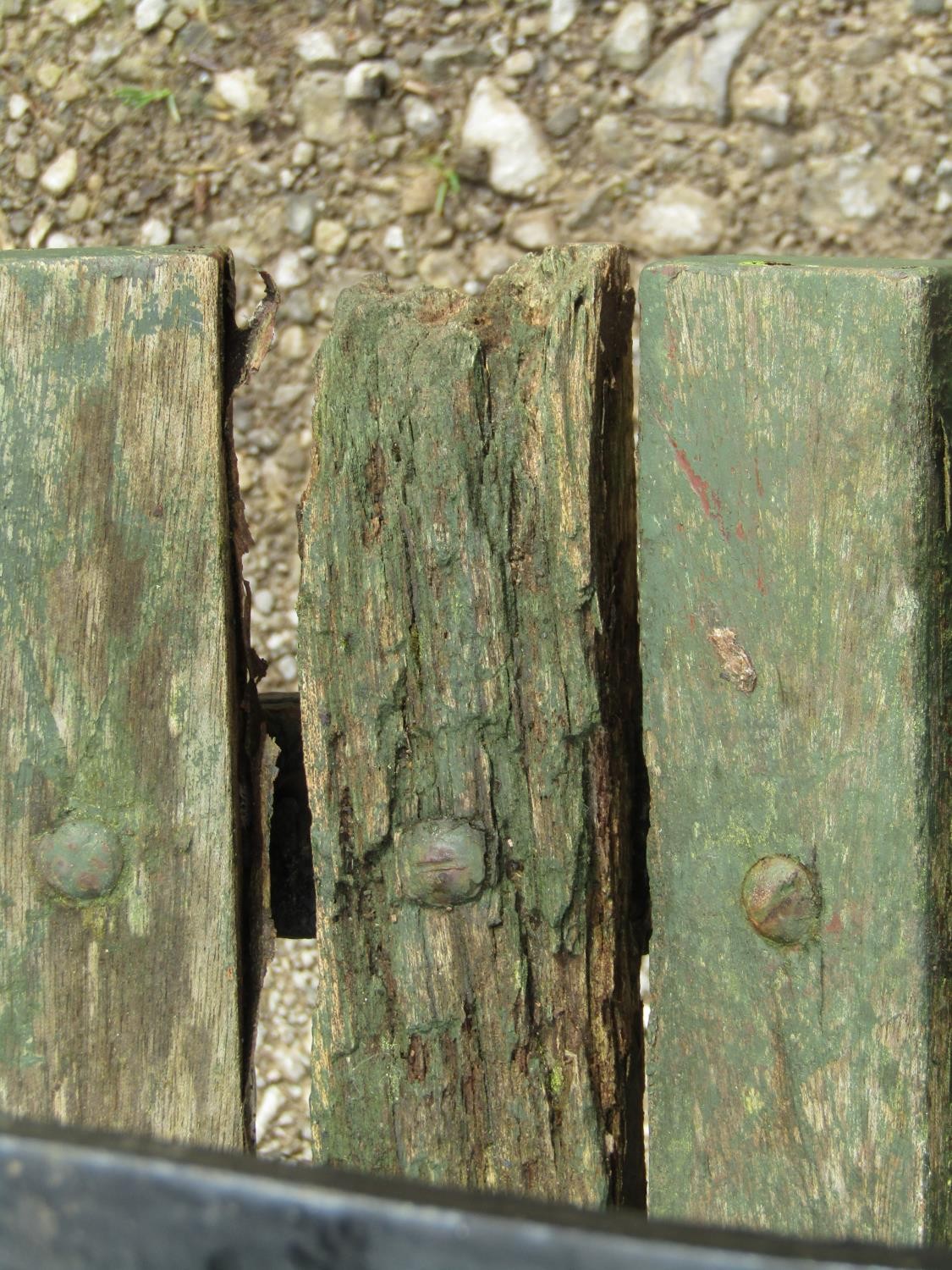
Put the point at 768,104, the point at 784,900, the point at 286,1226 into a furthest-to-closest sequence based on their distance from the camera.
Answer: the point at 768,104, the point at 784,900, the point at 286,1226

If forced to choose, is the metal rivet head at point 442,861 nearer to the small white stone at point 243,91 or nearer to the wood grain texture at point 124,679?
the wood grain texture at point 124,679

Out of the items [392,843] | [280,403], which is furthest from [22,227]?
[392,843]

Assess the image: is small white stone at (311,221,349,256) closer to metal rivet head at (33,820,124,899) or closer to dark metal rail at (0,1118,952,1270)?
metal rivet head at (33,820,124,899)

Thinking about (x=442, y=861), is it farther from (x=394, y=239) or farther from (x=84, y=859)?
(x=394, y=239)

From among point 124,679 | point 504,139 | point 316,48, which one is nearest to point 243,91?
point 316,48

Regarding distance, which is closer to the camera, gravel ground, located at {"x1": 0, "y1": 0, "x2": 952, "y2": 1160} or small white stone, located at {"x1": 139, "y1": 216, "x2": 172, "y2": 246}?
gravel ground, located at {"x1": 0, "y1": 0, "x2": 952, "y2": 1160}

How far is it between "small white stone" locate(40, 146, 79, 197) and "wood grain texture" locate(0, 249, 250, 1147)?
1711mm

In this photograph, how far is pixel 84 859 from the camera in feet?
4.76

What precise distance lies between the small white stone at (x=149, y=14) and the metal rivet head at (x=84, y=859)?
7.26 ft

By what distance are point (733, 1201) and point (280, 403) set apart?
204cm

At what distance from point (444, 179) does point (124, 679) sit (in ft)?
5.96

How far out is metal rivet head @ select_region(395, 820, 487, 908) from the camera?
1.38 m

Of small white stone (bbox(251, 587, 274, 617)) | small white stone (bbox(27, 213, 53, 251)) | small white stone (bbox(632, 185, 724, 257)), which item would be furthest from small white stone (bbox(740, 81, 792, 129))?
small white stone (bbox(27, 213, 53, 251))

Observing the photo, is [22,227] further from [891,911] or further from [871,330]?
[891,911]
